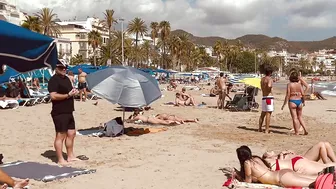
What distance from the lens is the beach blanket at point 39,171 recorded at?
6219 mm

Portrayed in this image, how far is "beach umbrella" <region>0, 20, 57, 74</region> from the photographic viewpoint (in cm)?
496

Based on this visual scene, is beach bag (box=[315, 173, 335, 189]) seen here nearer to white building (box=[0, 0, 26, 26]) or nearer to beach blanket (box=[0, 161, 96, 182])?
beach blanket (box=[0, 161, 96, 182])

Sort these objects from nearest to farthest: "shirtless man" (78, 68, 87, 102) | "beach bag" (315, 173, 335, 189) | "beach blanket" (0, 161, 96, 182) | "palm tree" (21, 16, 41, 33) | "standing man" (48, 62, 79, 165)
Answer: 1. "beach bag" (315, 173, 335, 189)
2. "beach blanket" (0, 161, 96, 182)
3. "standing man" (48, 62, 79, 165)
4. "shirtless man" (78, 68, 87, 102)
5. "palm tree" (21, 16, 41, 33)

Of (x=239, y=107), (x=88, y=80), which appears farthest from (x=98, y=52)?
→ (x=88, y=80)

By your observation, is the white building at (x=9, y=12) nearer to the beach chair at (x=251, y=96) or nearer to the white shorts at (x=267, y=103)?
the beach chair at (x=251, y=96)

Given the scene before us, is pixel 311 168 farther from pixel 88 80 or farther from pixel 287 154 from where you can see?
pixel 88 80

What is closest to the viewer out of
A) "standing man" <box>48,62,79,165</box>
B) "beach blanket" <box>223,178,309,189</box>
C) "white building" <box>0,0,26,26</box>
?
"beach blanket" <box>223,178,309,189</box>

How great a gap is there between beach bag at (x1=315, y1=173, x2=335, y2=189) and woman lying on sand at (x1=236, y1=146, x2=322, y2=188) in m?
0.23

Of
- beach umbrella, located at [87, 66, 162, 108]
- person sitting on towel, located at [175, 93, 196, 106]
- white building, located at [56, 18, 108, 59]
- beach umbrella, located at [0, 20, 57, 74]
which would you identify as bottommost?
person sitting on towel, located at [175, 93, 196, 106]

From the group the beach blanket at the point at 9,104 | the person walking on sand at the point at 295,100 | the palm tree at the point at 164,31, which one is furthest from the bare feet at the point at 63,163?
the palm tree at the point at 164,31

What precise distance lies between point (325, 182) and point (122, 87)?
6060mm

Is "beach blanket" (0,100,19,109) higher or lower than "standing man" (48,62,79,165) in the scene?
lower

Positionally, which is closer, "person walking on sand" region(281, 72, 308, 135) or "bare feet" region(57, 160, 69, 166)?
"bare feet" region(57, 160, 69, 166)

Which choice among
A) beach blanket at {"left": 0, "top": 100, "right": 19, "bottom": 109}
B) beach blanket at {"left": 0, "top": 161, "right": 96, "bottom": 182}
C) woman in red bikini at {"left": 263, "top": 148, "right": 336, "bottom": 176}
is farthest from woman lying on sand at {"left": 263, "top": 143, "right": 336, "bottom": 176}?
beach blanket at {"left": 0, "top": 100, "right": 19, "bottom": 109}
